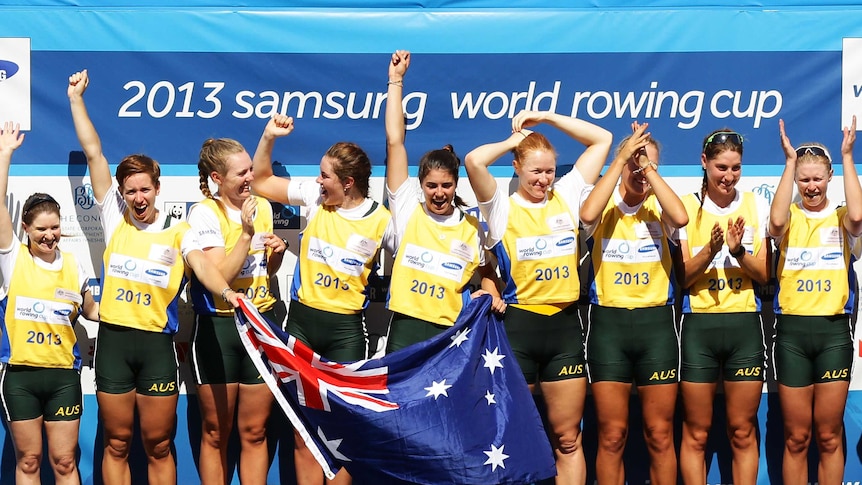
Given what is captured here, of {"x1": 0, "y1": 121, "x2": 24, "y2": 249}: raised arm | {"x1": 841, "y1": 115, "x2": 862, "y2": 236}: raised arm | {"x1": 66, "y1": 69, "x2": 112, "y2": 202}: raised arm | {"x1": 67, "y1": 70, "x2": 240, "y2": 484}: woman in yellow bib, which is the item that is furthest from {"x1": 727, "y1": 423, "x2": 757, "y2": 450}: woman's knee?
{"x1": 0, "y1": 121, "x2": 24, "y2": 249}: raised arm

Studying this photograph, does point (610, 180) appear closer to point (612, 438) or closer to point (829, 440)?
point (612, 438)

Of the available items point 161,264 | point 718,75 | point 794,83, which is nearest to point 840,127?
point 794,83

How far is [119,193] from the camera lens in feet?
18.3

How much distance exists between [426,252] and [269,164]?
40.2 inches

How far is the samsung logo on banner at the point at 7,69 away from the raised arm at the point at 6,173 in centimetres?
33

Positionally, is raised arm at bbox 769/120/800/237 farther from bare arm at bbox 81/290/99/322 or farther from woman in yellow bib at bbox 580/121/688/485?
bare arm at bbox 81/290/99/322

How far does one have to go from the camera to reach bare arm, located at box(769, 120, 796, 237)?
17.7 feet

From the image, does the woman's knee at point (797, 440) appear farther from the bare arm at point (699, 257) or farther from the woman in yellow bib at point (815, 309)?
the bare arm at point (699, 257)

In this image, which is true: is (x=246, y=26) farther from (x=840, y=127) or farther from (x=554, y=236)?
(x=840, y=127)

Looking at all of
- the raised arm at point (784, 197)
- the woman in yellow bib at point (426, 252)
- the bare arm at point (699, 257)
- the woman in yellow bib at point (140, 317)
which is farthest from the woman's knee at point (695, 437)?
the woman in yellow bib at point (140, 317)

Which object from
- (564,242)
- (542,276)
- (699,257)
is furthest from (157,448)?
(699,257)

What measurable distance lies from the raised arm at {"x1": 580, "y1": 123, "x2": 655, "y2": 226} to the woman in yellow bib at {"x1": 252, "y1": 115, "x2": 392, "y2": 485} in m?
1.06

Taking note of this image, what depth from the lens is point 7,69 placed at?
590cm

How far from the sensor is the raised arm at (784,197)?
5.39 meters
